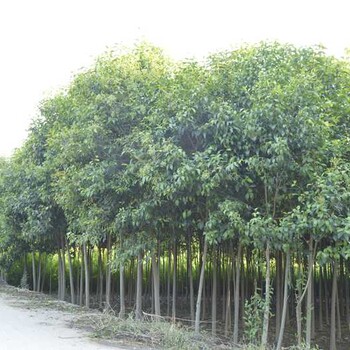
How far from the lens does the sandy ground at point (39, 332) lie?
6586 mm

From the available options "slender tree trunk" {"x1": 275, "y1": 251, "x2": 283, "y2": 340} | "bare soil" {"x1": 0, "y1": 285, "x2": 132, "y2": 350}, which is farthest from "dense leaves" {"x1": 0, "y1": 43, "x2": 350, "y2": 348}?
"slender tree trunk" {"x1": 275, "y1": 251, "x2": 283, "y2": 340}

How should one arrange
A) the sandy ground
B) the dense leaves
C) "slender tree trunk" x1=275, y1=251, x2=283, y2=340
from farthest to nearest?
"slender tree trunk" x1=275, y1=251, x2=283, y2=340 < the sandy ground < the dense leaves

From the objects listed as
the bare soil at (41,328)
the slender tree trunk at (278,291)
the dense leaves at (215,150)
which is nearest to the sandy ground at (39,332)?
the bare soil at (41,328)

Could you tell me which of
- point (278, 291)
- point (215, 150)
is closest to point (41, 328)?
point (215, 150)

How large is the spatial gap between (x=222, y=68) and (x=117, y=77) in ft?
6.64

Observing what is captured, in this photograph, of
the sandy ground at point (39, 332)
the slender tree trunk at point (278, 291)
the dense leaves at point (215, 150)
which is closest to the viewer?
the dense leaves at point (215, 150)

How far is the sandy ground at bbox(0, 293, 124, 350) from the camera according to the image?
21.6 feet

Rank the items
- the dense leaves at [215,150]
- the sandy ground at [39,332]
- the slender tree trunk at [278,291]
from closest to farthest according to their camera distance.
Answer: the dense leaves at [215,150], the sandy ground at [39,332], the slender tree trunk at [278,291]

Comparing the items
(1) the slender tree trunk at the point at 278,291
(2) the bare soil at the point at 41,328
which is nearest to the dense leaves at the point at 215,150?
(2) the bare soil at the point at 41,328

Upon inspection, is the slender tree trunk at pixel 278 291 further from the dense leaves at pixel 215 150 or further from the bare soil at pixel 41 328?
the bare soil at pixel 41 328

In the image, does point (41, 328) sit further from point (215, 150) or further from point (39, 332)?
point (215, 150)

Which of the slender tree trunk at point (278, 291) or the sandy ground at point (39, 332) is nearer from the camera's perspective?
the sandy ground at point (39, 332)

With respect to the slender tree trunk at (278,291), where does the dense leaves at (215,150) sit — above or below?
above

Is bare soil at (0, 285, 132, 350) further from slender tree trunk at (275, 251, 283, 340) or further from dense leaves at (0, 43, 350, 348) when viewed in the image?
slender tree trunk at (275, 251, 283, 340)
